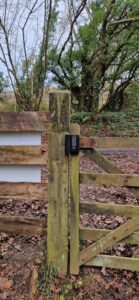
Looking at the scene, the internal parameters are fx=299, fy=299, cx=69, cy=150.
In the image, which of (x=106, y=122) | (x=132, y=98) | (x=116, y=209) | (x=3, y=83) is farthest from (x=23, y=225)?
(x=132, y=98)

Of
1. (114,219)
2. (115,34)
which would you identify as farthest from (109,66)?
(114,219)

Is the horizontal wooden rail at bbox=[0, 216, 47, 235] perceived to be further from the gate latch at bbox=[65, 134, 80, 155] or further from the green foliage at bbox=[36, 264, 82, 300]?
the gate latch at bbox=[65, 134, 80, 155]

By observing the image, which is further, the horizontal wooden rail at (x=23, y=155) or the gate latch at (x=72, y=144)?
the horizontal wooden rail at (x=23, y=155)

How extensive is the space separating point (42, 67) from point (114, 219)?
37.3 feet

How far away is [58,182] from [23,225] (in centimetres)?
65

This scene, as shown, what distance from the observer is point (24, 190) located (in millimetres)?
2941

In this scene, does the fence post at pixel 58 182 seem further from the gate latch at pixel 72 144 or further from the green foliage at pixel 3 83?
the green foliage at pixel 3 83

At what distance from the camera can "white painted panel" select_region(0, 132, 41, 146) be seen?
9.49 feet

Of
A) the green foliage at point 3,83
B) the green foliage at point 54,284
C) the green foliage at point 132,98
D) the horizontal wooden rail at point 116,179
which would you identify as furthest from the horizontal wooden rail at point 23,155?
the green foliage at point 132,98

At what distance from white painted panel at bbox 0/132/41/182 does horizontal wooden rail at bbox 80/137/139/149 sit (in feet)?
1.58

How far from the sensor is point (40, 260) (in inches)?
119

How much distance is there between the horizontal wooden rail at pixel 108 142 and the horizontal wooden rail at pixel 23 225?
0.92 m

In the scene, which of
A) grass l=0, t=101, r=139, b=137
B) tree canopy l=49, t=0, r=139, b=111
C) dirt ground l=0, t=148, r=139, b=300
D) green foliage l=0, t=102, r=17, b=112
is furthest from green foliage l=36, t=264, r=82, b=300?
green foliage l=0, t=102, r=17, b=112

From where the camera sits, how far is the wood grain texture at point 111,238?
9.03 feet
